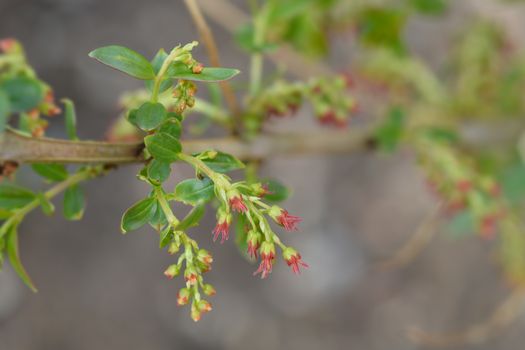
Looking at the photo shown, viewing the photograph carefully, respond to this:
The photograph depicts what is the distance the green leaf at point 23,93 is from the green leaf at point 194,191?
0.90 feet

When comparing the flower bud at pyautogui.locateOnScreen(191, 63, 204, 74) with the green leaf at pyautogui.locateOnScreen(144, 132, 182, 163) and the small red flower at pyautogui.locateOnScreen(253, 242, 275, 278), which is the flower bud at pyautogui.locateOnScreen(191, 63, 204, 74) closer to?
the green leaf at pyautogui.locateOnScreen(144, 132, 182, 163)

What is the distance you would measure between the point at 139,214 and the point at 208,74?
16cm

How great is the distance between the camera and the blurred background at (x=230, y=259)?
2666mm

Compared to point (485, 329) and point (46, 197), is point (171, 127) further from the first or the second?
point (485, 329)

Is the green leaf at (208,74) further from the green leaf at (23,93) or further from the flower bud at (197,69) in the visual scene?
the green leaf at (23,93)

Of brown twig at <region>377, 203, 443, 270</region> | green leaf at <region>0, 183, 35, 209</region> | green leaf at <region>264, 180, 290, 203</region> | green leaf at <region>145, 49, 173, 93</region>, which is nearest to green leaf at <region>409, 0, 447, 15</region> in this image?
brown twig at <region>377, 203, 443, 270</region>

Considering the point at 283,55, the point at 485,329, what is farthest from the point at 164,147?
the point at 485,329

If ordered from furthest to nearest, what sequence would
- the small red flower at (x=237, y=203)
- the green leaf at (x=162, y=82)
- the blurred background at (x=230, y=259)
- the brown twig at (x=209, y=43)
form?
the blurred background at (x=230, y=259) → the brown twig at (x=209, y=43) → the green leaf at (x=162, y=82) → the small red flower at (x=237, y=203)

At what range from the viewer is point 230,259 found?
2.73m

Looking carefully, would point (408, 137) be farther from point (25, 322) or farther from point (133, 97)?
point (25, 322)

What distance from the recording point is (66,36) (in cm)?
271

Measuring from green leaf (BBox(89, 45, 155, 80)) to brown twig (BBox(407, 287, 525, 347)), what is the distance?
139 cm

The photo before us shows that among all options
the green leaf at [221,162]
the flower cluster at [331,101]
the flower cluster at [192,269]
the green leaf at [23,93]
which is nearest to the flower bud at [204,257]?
the flower cluster at [192,269]

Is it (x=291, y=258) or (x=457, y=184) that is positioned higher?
(x=457, y=184)
